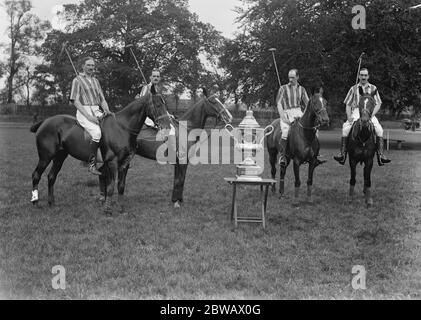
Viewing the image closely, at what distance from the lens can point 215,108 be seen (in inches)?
375

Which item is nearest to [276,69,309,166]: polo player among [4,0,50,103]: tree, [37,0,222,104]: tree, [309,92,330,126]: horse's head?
[309,92,330,126]: horse's head

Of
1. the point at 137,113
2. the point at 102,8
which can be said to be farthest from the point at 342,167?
the point at 102,8

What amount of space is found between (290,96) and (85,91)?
14.9ft

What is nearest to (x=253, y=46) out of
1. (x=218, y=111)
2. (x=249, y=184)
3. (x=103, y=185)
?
(x=218, y=111)

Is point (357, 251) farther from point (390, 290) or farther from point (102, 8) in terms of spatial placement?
point (102, 8)

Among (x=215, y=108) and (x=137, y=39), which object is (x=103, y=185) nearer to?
(x=215, y=108)

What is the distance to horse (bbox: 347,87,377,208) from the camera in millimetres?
9500

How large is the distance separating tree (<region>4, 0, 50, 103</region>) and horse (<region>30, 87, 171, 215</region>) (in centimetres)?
4371

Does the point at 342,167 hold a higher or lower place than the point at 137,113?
lower

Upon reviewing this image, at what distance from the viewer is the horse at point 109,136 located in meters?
8.79

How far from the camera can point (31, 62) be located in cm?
5391

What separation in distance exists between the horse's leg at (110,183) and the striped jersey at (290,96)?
4.10 meters

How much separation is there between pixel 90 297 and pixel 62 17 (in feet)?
131

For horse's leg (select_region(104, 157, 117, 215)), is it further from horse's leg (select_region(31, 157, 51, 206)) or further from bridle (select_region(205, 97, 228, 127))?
bridle (select_region(205, 97, 228, 127))
